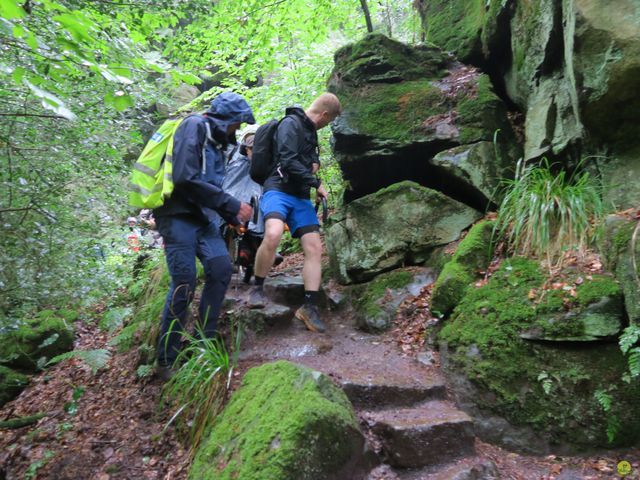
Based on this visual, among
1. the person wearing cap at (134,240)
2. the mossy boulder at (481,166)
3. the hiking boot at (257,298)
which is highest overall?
the mossy boulder at (481,166)

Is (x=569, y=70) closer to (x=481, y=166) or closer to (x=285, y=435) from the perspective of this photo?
(x=481, y=166)

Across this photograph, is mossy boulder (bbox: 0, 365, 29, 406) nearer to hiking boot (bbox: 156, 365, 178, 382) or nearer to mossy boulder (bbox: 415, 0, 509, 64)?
hiking boot (bbox: 156, 365, 178, 382)

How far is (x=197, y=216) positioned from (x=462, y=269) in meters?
2.61

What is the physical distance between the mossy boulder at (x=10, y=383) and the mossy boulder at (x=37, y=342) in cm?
19

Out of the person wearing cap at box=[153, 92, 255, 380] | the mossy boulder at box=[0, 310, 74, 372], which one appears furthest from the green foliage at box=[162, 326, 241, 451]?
the mossy boulder at box=[0, 310, 74, 372]

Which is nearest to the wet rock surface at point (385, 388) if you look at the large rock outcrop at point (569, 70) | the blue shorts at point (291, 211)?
the blue shorts at point (291, 211)

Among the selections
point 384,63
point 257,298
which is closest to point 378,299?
point 257,298

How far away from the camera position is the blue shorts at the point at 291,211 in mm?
4406

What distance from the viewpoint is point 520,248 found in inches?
165

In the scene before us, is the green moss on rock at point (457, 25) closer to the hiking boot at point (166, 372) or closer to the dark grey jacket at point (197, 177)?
the dark grey jacket at point (197, 177)

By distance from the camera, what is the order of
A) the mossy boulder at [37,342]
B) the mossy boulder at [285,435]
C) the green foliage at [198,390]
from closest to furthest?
the mossy boulder at [285,435], the green foliage at [198,390], the mossy boulder at [37,342]

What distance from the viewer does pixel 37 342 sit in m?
5.73

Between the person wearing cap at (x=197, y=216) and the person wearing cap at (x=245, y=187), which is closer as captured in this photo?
the person wearing cap at (x=197, y=216)

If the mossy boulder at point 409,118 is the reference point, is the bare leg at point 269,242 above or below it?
below
